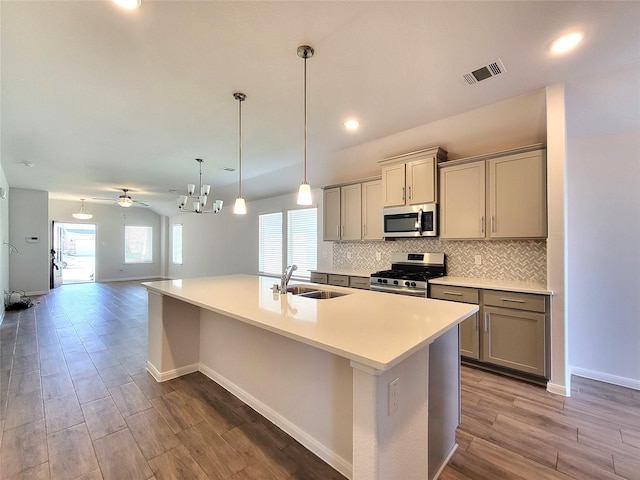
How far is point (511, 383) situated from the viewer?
2.66 metres

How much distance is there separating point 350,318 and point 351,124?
2280 millimetres

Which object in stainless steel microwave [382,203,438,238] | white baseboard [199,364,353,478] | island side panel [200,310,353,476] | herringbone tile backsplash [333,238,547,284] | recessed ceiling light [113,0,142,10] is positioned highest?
recessed ceiling light [113,0,142,10]

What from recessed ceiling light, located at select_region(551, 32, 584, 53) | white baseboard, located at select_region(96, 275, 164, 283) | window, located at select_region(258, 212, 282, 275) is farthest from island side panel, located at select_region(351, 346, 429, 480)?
white baseboard, located at select_region(96, 275, 164, 283)

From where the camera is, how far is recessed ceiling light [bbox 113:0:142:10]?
155cm

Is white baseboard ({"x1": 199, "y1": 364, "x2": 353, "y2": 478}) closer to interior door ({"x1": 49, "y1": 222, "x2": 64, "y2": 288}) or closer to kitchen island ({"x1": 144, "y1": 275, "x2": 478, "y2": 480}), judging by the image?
kitchen island ({"x1": 144, "y1": 275, "x2": 478, "y2": 480})

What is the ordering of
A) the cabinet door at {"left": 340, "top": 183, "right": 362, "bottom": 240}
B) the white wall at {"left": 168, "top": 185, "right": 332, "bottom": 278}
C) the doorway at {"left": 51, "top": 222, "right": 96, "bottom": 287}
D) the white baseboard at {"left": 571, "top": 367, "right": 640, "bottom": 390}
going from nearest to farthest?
the white baseboard at {"left": 571, "top": 367, "right": 640, "bottom": 390}, the cabinet door at {"left": 340, "top": 183, "right": 362, "bottom": 240}, the white wall at {"left": 168, "top": 185, "right": 332, "bottom": 278}, the doorway at {"left": 51, "top": 222, "right": 96, "bottom": 287}

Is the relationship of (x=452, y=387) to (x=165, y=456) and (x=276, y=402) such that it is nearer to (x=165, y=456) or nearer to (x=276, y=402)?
(x=276, y=402)

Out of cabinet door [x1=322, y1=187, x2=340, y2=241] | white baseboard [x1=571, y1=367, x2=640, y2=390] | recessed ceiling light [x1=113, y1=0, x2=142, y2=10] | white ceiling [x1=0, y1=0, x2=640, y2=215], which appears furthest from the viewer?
cabinet door [x1=322, y1=187, x2=340, y2=241]

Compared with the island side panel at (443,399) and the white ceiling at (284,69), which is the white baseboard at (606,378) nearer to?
the island side panel at (443,399)

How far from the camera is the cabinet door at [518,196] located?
2.74 m

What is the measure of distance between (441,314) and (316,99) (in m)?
2.07

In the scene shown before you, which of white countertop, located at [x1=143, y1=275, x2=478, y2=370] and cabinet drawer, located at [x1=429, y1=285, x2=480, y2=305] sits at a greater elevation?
white countertop, located at [x1=143, y1=275, x2=478, y2=370]

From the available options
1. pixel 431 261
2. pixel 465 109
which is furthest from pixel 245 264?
pixel 465 109

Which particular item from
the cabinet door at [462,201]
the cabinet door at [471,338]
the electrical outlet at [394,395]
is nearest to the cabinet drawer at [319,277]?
the cabinet door at [462,201]
